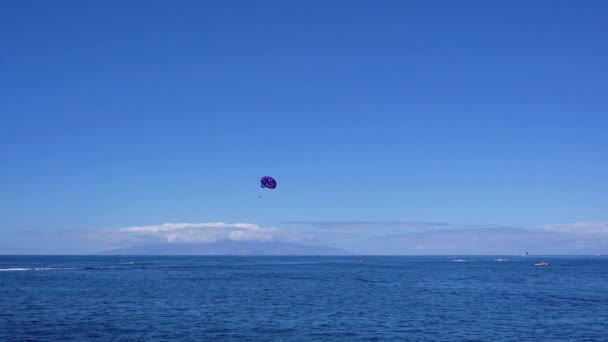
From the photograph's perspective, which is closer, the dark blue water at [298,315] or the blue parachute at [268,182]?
the dark blue water at [298,315]

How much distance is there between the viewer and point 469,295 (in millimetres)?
81125

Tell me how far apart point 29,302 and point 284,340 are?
1590 inches

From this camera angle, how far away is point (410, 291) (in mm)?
86875

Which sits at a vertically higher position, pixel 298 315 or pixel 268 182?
pixel 268 182

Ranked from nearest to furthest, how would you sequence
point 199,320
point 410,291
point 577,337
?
point 577,337 → point 199,320 → point 410,291

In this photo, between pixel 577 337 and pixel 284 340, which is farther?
pixel 577 337

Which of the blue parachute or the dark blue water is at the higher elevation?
the blue parachute

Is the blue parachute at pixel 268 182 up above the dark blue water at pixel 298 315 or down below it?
above

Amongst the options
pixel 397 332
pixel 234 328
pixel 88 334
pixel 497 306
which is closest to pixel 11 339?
pixel 88 334

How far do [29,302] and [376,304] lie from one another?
43233 millimetres

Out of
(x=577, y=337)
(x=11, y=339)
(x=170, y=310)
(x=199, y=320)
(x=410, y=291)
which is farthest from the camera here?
(x=410, y=291)

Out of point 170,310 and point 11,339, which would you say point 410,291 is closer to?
point 170,310

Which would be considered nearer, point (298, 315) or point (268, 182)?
point (298, 315)

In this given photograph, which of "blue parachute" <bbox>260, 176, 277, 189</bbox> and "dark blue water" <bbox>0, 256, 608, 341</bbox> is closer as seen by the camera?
"dark blue water" <bbox>0, 256, 608, 341</bbox>
